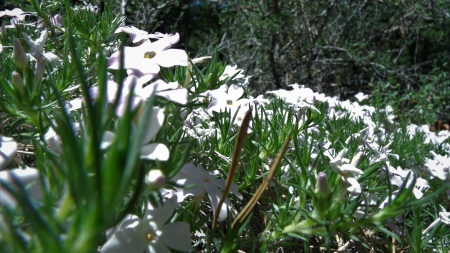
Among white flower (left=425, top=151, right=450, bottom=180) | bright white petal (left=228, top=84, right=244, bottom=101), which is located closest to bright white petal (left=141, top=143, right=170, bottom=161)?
bright white petal (left=228, top=84, right=244, bottom=101)

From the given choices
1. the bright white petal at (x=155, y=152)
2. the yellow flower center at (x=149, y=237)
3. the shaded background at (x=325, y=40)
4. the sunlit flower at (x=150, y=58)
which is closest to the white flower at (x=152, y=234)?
the yellow flower center at (x=149, y=237)

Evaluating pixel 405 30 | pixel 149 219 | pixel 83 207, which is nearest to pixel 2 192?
pixel 83 207

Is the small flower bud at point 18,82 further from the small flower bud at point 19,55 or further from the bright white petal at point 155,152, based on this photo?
the bright white petal at point 155,152

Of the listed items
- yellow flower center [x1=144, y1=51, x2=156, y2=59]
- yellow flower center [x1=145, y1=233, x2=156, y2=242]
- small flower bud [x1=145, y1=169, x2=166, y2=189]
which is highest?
yellow flower center [x1=144, y1=51, x2=156, y2=59]

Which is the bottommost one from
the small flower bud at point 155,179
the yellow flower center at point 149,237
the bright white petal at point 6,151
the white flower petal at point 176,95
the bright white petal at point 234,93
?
the bright white petal at point 234,93

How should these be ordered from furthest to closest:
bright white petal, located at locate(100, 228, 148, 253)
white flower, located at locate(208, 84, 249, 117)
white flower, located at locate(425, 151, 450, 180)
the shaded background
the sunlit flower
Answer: the shaded background → white flower, located at locate(425, 151, 450, 180) → white flower, located at locate(208, 84, 249, 117) → the sunlit flower → bright white petal, located at locate(100, 228, 148, 253)

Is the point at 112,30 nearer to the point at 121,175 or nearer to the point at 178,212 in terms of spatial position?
the point at 178,212

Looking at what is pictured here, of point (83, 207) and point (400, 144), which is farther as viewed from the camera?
point (400, 144)

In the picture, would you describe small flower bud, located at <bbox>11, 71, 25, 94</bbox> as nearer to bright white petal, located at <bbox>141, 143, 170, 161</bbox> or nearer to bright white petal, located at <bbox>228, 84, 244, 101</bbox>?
bright white petal, located at <bbox>141, 143, 170, 161</bbox>
